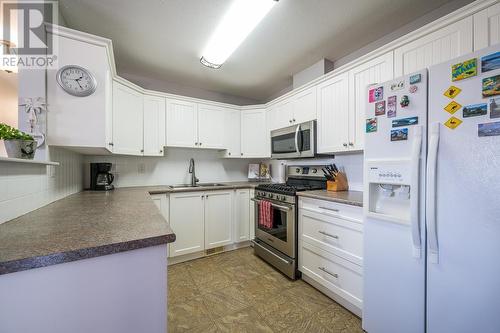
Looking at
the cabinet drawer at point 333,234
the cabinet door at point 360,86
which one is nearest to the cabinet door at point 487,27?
the cabinet door at point 360,86

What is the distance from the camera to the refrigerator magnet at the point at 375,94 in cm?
138

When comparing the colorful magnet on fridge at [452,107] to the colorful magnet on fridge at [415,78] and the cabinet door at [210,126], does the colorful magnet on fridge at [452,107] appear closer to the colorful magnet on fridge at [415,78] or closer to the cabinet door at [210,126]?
the colorful magnet on fridge at [415,78]

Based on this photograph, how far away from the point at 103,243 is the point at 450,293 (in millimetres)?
1666

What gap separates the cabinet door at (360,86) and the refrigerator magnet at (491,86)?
2.66 feet

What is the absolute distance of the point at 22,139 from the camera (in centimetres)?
112

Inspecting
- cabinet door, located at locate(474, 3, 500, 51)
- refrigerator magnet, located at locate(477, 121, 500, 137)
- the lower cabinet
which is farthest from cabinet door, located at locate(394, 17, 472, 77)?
the lower cabinet

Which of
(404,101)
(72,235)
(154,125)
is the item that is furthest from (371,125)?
(154,125)

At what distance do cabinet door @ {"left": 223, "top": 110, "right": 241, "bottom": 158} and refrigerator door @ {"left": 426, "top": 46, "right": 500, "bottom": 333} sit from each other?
2.54m

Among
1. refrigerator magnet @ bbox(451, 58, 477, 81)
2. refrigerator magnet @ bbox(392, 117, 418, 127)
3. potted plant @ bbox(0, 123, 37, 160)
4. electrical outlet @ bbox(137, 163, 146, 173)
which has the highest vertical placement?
refrigerator magnet @ bbox(451, 58, 477, 81)

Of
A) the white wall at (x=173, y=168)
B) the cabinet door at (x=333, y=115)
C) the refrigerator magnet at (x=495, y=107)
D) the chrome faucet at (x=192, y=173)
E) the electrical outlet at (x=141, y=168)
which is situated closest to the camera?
the refrigerator magnet at (x=495, y=107)

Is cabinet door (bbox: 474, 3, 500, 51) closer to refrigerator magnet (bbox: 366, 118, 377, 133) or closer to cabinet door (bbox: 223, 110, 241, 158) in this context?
refrigerator magnet (bbox: 366, 118, 377, 133)

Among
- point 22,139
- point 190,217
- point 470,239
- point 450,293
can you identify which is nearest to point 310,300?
point 450,293

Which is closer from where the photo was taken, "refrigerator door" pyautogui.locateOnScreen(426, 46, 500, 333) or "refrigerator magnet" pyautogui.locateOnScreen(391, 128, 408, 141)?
"refrigerator door" pyautogui.locateOnScreen(426, 46, 500, 333)

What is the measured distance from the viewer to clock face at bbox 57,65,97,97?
149cm
